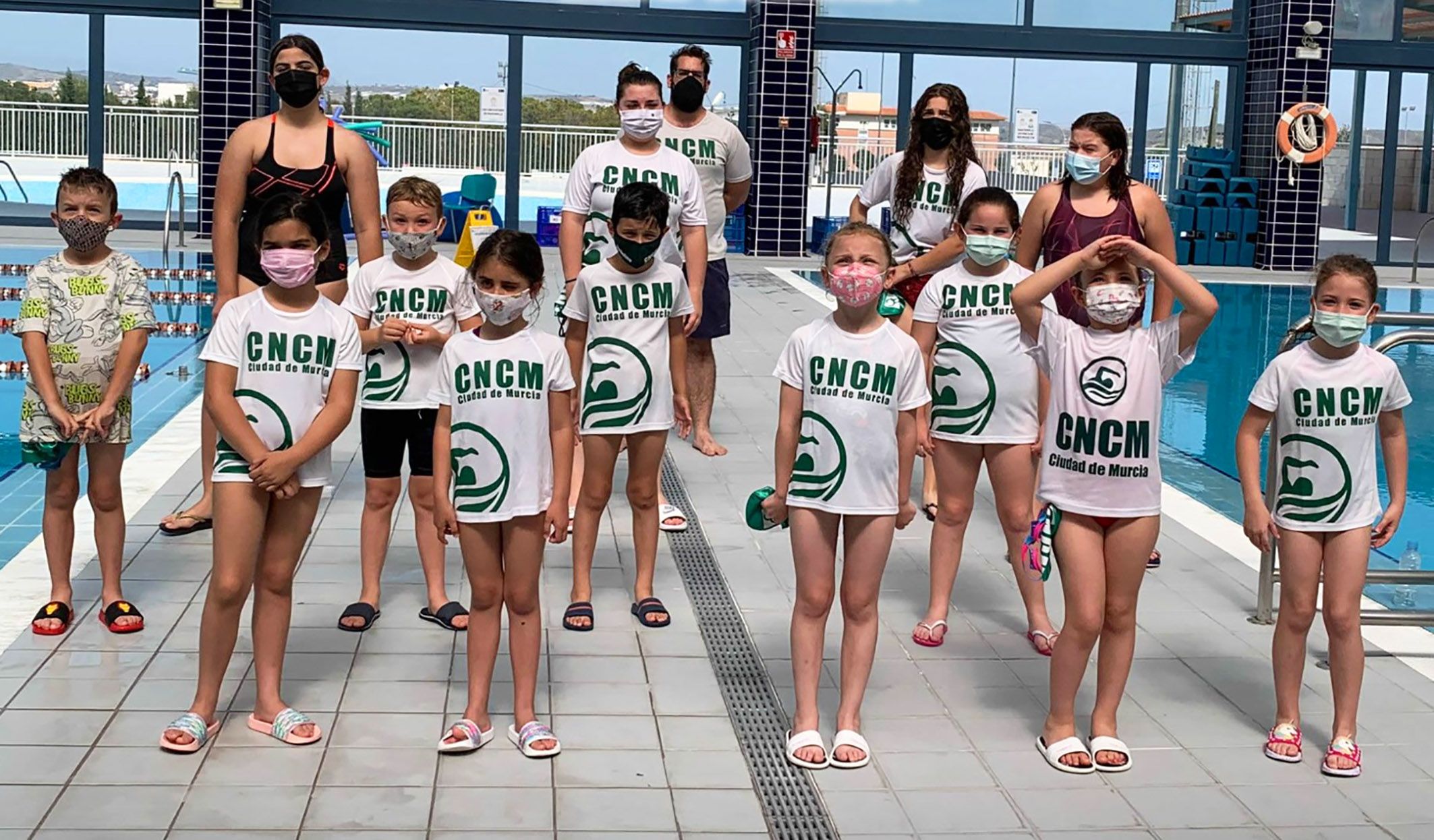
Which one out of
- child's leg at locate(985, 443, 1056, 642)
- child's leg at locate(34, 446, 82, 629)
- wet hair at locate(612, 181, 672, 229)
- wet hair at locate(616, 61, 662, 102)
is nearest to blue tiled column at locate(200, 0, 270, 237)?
wet hair at locate(616, 61, 662, 102)

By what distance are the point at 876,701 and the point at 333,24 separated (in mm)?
15323

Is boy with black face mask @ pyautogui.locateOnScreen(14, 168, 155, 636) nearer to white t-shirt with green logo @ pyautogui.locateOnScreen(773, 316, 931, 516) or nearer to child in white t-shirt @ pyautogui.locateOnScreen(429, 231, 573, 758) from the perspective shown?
child in white t-shirt @ pyautogui.locateOnScreen(429, 231, 573, 758)

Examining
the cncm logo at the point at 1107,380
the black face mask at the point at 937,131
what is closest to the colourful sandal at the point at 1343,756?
the cncm logo at the point at 1107,380

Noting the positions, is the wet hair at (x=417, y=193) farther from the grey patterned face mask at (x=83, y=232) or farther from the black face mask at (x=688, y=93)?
the black face mask at (x=688, y=93)

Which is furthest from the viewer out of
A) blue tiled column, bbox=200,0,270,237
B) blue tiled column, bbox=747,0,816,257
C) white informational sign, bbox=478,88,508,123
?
white informational sign, bbox=478,88,508,123

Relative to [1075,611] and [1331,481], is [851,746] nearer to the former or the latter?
[1075,611]

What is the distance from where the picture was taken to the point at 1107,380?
4070mm

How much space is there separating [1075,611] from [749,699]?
96 centimetres

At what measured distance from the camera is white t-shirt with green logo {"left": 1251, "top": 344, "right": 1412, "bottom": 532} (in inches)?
163

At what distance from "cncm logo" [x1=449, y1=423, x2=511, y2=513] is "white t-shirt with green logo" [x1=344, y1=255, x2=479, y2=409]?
0.85 meters

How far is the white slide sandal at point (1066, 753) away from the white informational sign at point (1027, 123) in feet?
57.4

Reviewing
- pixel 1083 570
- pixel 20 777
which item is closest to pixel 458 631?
pixel 20 777

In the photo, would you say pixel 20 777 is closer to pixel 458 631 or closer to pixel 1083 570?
pixel 458 631

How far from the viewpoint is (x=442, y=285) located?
194 inches
